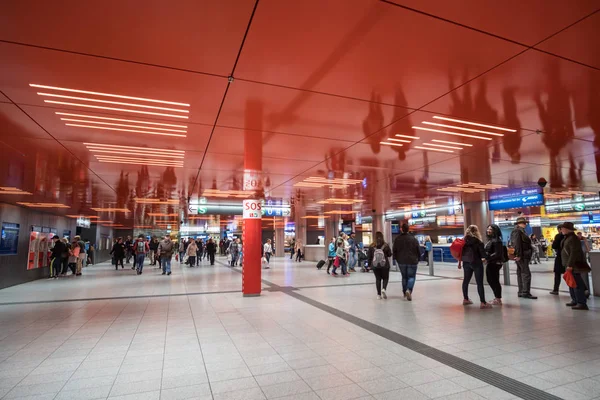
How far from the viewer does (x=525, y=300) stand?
28.2 feet

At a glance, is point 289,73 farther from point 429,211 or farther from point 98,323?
point 429,211

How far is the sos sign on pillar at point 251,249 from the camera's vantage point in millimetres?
9820

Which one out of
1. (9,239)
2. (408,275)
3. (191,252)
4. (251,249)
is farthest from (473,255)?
(191,252)

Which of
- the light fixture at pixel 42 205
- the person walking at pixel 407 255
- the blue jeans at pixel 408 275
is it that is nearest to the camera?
the person walking at pixel 407 255

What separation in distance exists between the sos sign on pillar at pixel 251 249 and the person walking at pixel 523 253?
660 centimetres

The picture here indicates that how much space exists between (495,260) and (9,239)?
16.8 meters

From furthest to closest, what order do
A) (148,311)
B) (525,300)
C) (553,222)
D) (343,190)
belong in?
(553,222)
(343,190)
(525,300)
(148,311)

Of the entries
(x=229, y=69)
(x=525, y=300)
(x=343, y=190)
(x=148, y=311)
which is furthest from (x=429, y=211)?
(x=229, y=69)

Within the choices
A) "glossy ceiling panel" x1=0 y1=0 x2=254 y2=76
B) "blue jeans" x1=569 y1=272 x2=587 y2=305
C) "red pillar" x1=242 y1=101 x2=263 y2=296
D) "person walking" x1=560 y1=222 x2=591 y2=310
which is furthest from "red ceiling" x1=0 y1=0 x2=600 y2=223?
"blue jeans" x1=569 y1=272 x2=587 y2=305

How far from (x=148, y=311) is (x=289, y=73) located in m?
6.08

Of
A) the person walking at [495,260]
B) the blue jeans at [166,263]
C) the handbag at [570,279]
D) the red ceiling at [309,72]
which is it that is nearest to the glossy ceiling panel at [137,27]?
the red ceiling at [309,72]

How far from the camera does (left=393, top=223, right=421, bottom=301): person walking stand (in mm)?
8586

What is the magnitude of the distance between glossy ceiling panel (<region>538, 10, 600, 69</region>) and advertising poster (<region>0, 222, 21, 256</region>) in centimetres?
1699

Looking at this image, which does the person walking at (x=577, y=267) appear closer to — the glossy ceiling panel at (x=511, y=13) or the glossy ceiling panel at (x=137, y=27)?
the glossy ceiling panel at (x=511, y=13)
